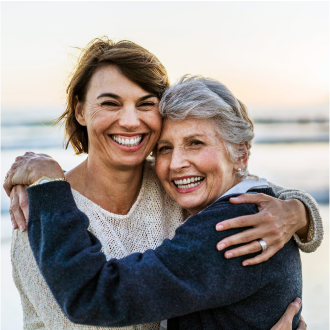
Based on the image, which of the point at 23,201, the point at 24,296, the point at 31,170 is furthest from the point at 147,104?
the point at 24,296

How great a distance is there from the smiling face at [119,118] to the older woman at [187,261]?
0.15m

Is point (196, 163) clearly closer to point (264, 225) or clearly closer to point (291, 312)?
point (264, 225)

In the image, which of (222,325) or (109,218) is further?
(109,218)

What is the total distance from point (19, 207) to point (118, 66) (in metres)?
0.92

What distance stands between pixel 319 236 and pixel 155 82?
122cm

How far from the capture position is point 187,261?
5.39ft

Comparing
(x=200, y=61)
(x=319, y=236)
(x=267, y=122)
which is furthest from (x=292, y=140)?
(x=319, y=236)

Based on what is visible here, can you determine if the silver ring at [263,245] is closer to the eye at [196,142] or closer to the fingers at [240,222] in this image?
the fingers at [240,222]

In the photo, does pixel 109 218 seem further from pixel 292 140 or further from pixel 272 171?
pixel 292 140

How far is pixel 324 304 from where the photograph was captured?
13.6ft

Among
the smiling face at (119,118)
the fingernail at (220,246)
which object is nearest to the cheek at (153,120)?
the smiling face at (119,118)

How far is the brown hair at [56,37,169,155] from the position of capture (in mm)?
2232

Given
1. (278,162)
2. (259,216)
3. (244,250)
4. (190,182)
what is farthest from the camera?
(278,162)

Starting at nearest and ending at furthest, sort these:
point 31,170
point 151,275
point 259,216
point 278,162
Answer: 1. point 151,275
2. point 259,216
3. point 31,170
4. point 278,162
